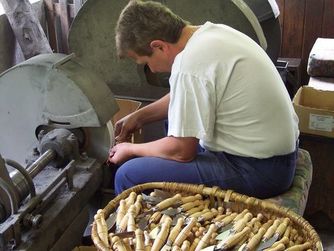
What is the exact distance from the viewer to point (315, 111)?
2.32 meters

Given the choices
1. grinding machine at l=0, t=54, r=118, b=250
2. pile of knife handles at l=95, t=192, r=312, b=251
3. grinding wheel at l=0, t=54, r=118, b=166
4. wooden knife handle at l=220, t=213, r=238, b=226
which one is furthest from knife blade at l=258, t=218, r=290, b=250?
grinding wheel at l=0, t=54, r=118, b=166

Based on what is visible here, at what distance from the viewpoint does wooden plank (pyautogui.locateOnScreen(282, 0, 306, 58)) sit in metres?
3.67

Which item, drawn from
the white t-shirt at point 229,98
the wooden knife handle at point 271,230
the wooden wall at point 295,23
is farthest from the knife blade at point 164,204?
the wooden wall at point 295,23

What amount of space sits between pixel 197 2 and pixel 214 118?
1.00 metres

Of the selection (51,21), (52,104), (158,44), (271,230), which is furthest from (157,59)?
(51,21)

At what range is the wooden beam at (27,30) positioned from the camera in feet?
10.3

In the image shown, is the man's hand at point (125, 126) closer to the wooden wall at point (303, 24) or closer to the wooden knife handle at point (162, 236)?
the wooden knife handle at point (162, 236)

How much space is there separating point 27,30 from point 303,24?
195cm

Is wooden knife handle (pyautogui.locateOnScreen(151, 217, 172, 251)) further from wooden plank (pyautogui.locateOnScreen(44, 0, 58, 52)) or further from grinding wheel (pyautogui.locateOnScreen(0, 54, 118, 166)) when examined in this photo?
wooden plank (pyautogui.locateOnScreen(44, 0, 58, 52))

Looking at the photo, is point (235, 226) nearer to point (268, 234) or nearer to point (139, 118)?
point (268, 234)

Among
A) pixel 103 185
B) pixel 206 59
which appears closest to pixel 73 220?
pixel 103 185

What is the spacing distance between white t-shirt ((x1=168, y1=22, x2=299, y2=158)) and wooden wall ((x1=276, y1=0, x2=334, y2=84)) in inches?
78.1

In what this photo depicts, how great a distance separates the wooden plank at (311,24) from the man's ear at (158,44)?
2110 millimetres

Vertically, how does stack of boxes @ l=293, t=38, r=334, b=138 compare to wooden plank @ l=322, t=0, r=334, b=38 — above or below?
below
